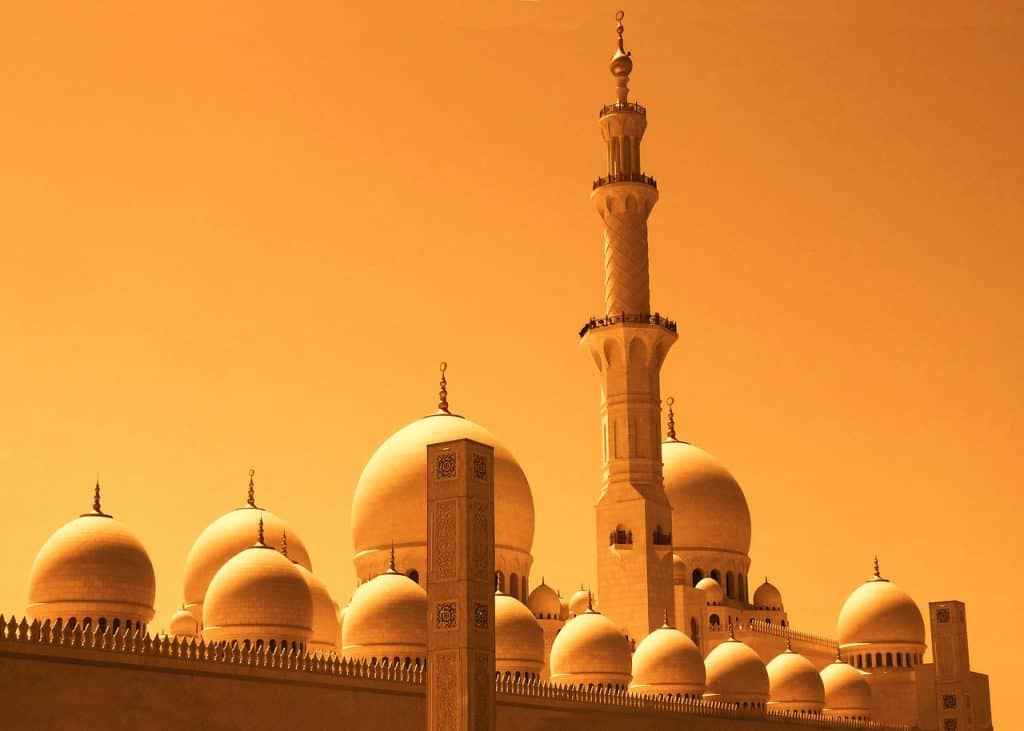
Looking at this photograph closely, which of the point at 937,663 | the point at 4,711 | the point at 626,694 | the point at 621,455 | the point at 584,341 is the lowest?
the point at 4,711

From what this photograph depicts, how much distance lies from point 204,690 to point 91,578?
5.16 meters

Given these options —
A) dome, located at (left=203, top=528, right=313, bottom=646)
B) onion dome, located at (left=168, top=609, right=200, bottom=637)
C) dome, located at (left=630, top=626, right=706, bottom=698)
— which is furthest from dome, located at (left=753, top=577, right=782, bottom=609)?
dome, located at (left=203, top=528, right=313, bottom=646)

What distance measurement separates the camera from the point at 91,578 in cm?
2873

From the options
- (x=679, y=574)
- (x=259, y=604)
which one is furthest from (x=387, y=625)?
(x=679, y=574)

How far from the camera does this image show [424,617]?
31.4 m

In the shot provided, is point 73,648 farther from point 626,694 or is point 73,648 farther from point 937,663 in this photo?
point 937,663

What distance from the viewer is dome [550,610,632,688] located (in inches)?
1344

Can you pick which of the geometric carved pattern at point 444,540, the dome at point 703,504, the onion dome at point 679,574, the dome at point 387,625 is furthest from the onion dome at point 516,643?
the dome at point 703,504

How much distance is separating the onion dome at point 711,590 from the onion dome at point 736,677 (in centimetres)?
587

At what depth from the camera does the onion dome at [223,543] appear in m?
37.0

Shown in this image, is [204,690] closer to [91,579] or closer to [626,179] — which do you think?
[91,579]

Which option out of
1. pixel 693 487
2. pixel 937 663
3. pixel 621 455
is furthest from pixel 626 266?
pixel 937 663

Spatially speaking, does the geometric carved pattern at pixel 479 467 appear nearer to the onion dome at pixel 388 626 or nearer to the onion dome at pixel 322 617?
the onion dome at pixel 388 626

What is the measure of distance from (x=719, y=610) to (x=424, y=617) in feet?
49.5
